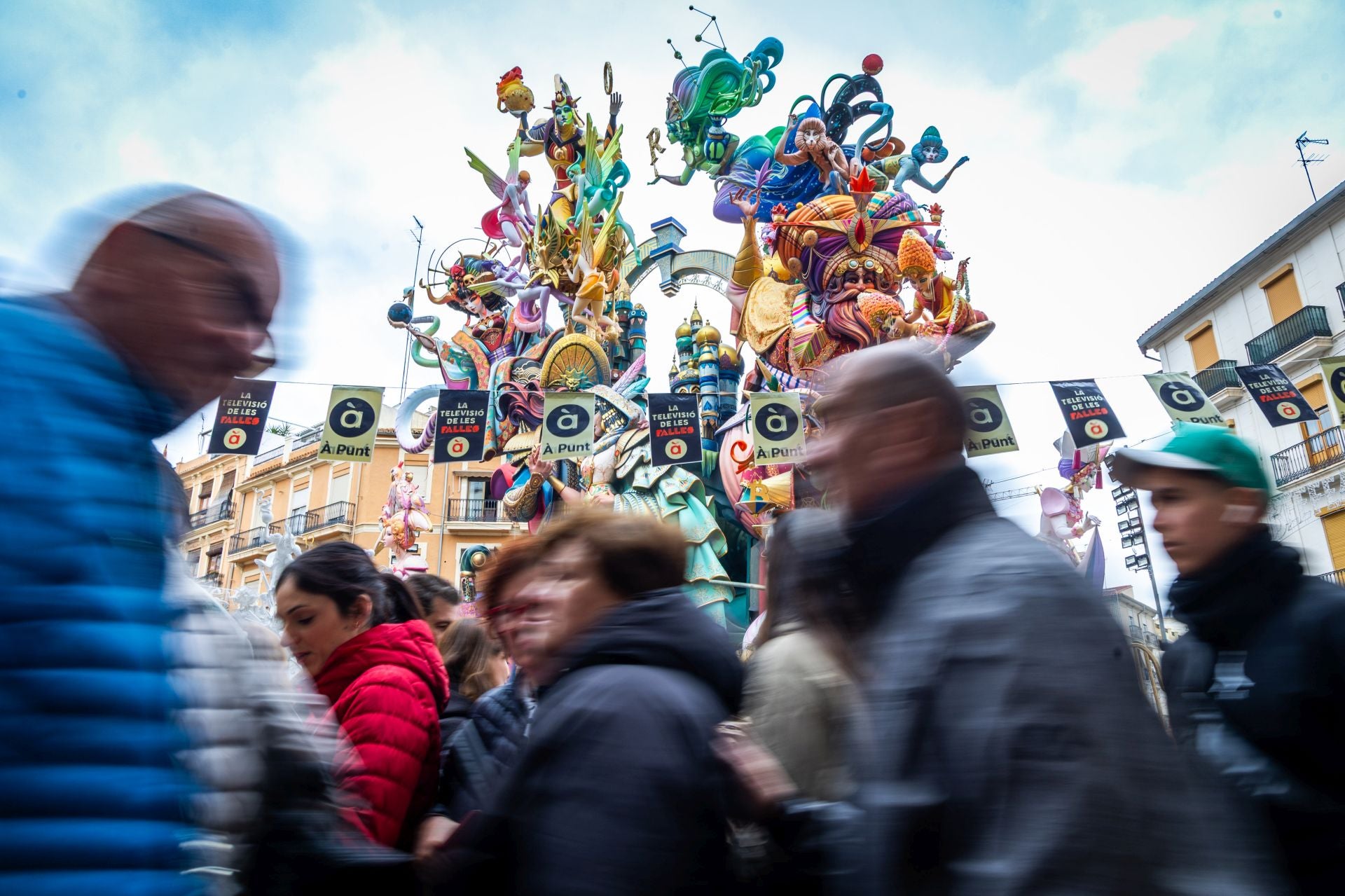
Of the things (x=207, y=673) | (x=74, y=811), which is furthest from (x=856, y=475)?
Answer: (x=74, y=811)

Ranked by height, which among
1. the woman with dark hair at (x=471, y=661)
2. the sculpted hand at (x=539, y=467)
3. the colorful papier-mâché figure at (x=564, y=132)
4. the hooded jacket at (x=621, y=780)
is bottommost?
the hooded jacket at (x=621, y=780)

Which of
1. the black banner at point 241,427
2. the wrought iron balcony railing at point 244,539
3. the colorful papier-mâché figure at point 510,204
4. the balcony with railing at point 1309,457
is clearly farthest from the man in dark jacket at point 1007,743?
the wrought iron balcony railing at point 244,539

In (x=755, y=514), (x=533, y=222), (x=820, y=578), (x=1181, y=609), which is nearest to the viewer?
(x=820, y=578)

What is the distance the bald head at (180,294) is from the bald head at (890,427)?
97 centimetres

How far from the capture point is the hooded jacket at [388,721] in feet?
7.23

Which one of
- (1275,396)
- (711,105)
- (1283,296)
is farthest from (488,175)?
(1283,296)

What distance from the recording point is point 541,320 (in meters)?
16.4

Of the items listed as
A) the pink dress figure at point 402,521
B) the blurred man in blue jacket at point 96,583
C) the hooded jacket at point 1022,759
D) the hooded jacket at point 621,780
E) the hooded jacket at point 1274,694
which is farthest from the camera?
the pink dress figure at point 402,521

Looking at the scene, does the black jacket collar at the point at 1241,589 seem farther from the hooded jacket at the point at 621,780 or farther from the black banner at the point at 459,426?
the black banner at the point at 459,426

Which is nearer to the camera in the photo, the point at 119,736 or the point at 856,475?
the point at 119,736

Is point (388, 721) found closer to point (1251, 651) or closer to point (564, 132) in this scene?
point (1251, 651)

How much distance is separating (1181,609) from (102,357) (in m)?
2.43

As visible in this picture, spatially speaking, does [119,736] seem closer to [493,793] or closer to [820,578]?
[493,793]

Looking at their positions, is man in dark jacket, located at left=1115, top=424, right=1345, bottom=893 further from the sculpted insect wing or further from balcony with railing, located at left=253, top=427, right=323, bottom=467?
balcony with railing, located at left=253, top=427, right=323, bottom=467
